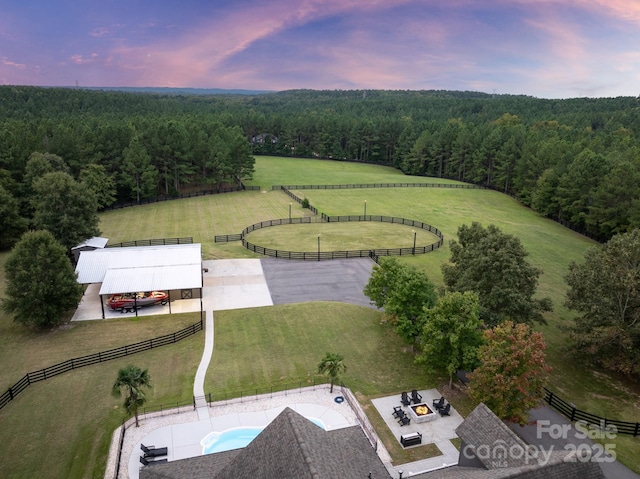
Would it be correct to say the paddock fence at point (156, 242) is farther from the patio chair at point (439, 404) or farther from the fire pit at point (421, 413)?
the patio chair at point (439, 404)

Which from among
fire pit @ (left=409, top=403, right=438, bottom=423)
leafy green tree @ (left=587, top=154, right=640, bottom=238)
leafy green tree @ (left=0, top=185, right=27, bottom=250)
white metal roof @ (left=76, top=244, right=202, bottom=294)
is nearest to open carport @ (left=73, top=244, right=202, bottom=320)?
white metal roof @ (left=76, top=244, right=202, bottom=294)

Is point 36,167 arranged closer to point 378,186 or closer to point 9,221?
point 9,221

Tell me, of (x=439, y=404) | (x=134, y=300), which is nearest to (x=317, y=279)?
(x=134, y=300)

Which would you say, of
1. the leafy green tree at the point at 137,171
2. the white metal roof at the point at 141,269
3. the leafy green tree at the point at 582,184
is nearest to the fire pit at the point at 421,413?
the white metal roof at the point at 141,269

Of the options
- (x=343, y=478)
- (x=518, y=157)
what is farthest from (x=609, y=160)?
(x=343, y=478)

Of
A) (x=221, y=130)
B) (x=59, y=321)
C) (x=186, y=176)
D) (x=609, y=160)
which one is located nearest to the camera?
(x=59, y=321)

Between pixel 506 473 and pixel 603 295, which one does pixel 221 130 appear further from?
pixel 506 473

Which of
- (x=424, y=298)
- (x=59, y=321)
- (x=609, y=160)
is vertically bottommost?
(x=59, y=321)

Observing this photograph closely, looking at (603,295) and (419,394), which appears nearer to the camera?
(419,394)
